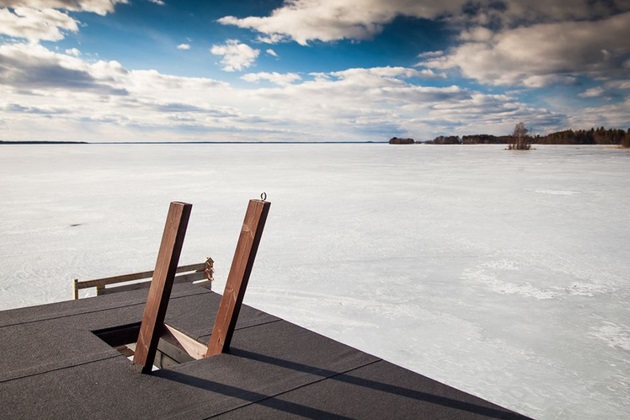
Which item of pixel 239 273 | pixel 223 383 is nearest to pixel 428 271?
pixel 239 273

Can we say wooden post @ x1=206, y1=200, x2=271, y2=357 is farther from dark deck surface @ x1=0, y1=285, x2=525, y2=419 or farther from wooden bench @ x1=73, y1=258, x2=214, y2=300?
wooden bench @ x1=73, y1=258, x2=214, y2=300

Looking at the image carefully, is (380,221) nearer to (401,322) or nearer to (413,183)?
(401,322)

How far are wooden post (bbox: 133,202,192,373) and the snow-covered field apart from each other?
2384 mm

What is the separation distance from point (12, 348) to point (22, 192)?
52.2 feet

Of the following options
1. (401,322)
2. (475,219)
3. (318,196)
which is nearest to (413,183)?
(318,196)

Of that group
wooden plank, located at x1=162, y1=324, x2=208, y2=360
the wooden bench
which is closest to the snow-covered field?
the wooden bench

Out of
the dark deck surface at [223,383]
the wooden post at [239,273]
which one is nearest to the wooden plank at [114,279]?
the dark deck surface at [223,383]

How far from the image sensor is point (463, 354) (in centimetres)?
442

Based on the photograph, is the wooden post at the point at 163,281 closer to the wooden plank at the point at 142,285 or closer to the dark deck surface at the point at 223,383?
the dark deck surface at the point at 223,383

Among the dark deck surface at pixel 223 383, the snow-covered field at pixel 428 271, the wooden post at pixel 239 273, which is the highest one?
the wooden post at pixel 239 273

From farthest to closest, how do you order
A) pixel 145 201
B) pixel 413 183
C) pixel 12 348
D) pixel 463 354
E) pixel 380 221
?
pixel 413 183 → pixel 145 201 → pixel 380 221 → pixel 463 354 → pixel 12 348

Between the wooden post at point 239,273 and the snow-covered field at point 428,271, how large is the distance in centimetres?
190

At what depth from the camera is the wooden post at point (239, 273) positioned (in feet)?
9.52

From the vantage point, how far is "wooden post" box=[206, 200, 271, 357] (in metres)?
2.90
